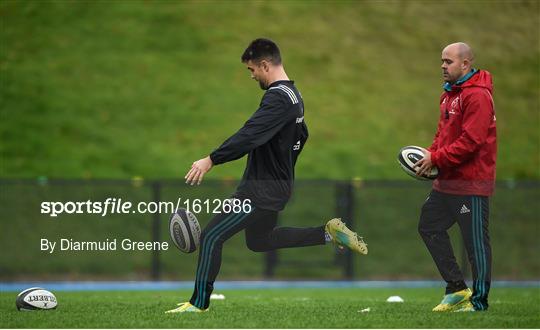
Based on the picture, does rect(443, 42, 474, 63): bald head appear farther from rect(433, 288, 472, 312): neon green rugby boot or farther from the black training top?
rect(433, 288, 472, 312): neon green rugby boot

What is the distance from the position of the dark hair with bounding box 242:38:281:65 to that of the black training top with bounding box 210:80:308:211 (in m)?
0.24

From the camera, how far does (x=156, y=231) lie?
62.6 feet

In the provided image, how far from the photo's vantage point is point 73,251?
1942cm

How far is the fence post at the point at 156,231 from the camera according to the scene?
747 inches

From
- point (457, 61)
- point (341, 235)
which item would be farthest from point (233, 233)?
point (457, 61)

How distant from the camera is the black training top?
8500 millimetres

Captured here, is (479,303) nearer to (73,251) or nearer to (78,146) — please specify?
(73,251)

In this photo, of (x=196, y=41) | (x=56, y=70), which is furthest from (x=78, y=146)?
(x=196, y=41)

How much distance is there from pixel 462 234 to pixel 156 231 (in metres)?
10.8

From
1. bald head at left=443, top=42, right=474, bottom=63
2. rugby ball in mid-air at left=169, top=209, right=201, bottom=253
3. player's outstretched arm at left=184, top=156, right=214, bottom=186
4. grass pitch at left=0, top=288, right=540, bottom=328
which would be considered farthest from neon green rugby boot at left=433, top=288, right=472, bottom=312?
player's outstretched arm at left=184, top=156, right=214, bottom=186

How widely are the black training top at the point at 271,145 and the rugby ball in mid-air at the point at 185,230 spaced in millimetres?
452

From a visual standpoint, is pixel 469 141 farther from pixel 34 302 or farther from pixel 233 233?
pixel 34 302

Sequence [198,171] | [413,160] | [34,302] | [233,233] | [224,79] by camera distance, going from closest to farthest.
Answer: [198,171] < [233,233] < [34,302] < [413,160] < [224,79]

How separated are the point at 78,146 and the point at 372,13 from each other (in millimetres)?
10680
